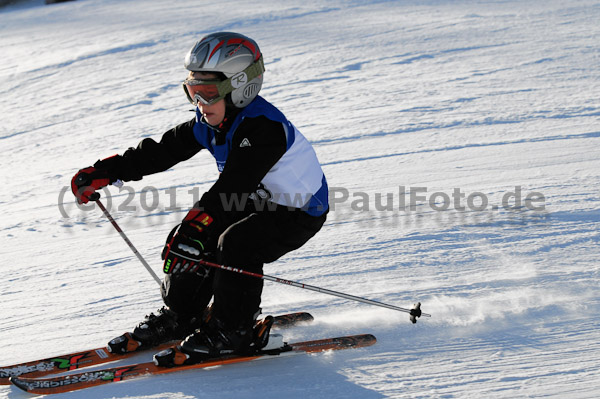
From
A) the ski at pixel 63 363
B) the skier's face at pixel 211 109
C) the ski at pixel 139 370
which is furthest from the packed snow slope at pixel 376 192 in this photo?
the skier's face at pixel 211 109

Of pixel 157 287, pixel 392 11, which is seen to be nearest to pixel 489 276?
pixel 157 287

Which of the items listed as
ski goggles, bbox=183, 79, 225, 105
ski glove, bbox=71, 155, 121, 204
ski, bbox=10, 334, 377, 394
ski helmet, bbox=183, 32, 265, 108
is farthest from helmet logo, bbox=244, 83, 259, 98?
ski, bbox=10, 334, 377, 394

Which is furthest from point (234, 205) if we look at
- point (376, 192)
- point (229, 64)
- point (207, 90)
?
point (376, 192)

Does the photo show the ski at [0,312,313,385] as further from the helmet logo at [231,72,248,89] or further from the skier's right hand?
the helmet logo at [231,72,248,89]

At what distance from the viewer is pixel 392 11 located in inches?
438

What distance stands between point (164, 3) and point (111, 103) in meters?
5.09

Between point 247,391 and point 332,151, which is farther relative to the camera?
point 332,151

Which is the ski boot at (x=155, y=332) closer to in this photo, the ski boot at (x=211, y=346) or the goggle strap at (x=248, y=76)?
the ski boot at (x=211, y=346)

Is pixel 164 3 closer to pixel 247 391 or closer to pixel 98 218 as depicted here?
pixel 98 218

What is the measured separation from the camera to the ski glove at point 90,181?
3.36 m

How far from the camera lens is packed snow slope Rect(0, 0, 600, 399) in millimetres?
3152

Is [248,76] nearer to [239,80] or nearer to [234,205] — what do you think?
[239,80]

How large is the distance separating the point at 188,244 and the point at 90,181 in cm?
87

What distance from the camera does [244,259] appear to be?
3.04 metres
